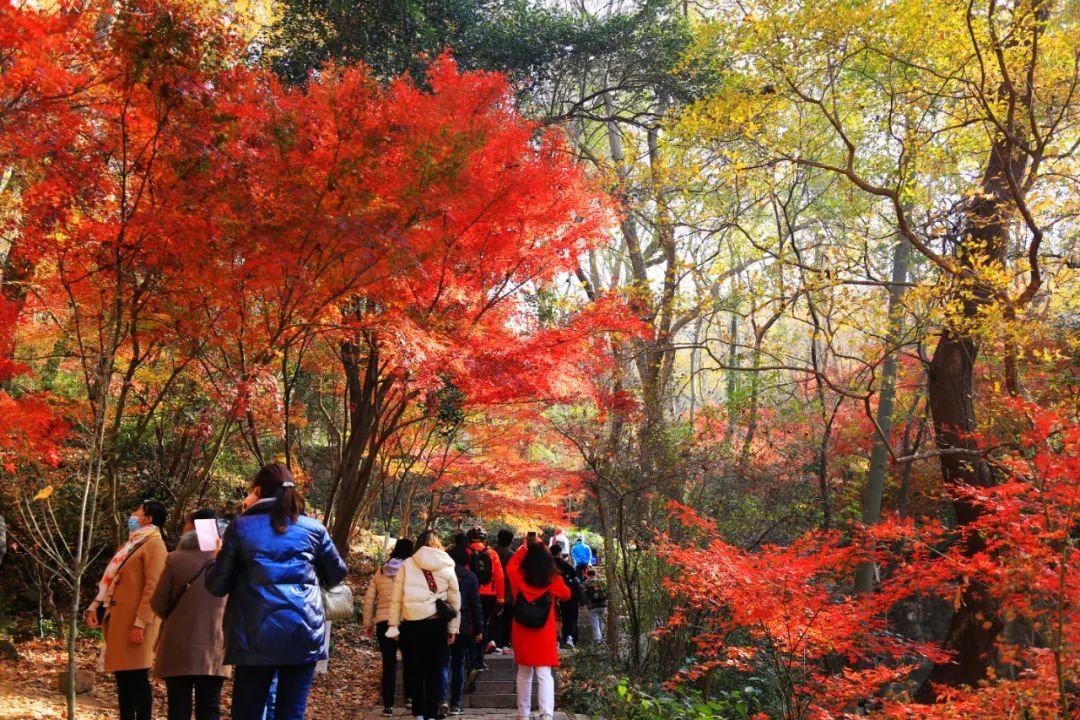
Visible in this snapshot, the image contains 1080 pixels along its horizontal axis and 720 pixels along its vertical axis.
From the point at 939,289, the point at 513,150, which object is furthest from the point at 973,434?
the point at 513,150

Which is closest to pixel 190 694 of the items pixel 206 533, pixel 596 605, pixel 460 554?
pixel 206 533

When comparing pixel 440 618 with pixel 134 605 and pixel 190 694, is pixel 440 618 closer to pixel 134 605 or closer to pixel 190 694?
pixel 190 694

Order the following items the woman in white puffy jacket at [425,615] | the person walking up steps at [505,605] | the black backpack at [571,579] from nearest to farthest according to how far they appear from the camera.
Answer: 1. the woman in white puffy jacket at [425,615]
2. the person walking up steps at [505,605]
3. the black backpack at [571,579]

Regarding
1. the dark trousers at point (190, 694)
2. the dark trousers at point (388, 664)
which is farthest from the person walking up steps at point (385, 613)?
the dark trousers at point (190, 694)

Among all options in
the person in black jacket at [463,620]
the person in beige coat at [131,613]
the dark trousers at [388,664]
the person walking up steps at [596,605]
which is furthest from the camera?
the person walking up steps at [596,605]

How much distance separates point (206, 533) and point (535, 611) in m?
2.44

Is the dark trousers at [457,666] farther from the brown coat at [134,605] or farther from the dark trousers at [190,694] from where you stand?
the brown coat at [134,605]

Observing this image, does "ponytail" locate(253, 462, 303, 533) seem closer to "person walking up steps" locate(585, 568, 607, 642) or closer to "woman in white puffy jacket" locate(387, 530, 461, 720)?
"woman in white puffy jacket" locate(387, 530, 461, 720)

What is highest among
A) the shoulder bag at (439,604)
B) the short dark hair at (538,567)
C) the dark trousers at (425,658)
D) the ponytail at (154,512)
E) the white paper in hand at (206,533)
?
the ponytail at (154,512)

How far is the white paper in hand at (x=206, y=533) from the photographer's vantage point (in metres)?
4.37

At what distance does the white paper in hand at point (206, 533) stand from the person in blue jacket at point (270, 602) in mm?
916

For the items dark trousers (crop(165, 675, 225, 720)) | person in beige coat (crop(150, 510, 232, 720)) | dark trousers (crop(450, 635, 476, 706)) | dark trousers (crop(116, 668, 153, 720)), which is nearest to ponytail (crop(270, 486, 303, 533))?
person in beige coat (crop(150, 510, 232, 720))

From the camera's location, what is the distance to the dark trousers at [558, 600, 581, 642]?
1131cm

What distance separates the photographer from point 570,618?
11.6 metres
